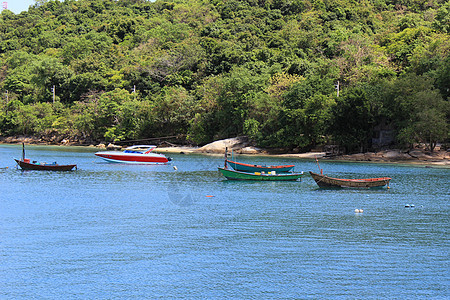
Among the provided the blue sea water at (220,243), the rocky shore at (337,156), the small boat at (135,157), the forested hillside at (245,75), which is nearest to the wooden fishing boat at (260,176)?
the blue sea water at (220,243)

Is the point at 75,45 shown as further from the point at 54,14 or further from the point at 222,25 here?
the point at 54,14

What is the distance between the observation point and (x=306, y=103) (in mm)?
70688


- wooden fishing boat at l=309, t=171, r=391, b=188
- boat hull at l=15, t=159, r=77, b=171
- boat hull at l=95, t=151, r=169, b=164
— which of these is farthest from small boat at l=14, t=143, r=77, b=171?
wooden fishing boat at l=309, t=171, r=391, b=188

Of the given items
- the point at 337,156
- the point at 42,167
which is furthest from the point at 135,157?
the point at 337,156

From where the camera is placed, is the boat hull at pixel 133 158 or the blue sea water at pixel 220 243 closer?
the blue sea water at pixel 220 243

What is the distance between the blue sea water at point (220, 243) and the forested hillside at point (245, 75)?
94.4ft

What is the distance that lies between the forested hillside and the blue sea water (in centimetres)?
2876

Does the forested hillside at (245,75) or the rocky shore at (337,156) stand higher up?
the forested hillside at (245,75)

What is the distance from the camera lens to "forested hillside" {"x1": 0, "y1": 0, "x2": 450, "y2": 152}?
66.1 metres

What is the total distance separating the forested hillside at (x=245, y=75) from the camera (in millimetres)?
66062

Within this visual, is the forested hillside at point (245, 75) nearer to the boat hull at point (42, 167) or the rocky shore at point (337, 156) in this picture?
the rocky shore at point (337, 156)

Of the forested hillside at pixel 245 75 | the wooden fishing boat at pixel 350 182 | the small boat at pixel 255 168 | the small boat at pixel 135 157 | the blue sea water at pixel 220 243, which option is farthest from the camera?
the forested hillside at pixel 245 75

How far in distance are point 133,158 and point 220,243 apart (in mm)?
42289

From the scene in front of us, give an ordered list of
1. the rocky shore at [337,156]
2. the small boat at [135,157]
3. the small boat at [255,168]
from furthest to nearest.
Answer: the rocky shore at [337,156] < the small boat at [135,157] < the small boat at [255,168]
